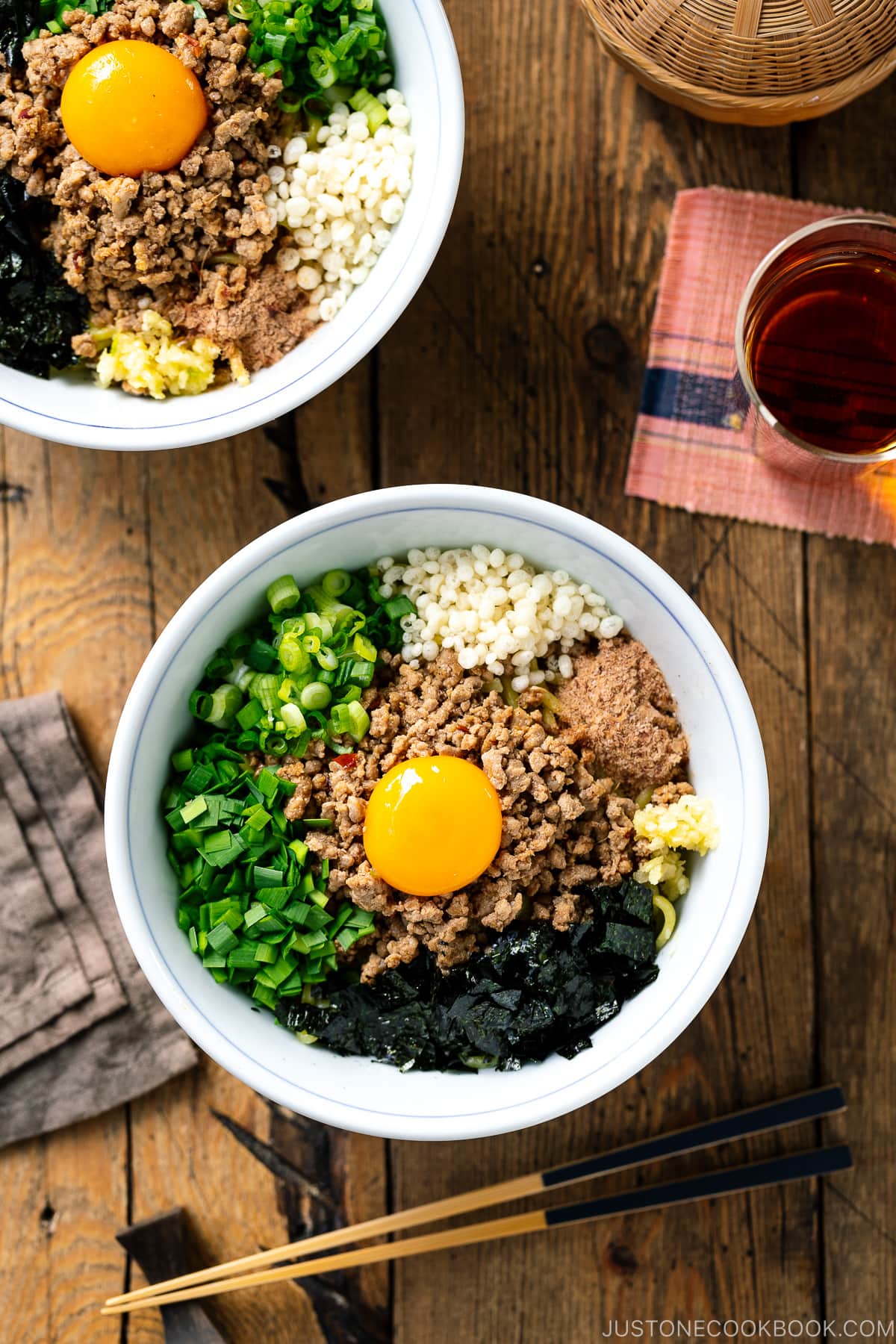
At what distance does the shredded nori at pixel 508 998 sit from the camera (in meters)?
1.63

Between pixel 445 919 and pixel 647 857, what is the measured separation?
342 millimetres

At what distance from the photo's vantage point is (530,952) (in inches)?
64.8

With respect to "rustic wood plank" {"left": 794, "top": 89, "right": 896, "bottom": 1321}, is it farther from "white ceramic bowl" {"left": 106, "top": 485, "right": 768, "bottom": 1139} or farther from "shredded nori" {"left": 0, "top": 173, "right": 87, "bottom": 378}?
"shredded nori" {"left": 0, "top": 173, "right": 87, "bottom": 378}

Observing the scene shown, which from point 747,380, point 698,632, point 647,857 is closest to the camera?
point 698,632

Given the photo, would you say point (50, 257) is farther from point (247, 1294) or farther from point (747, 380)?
point (247, 1294)

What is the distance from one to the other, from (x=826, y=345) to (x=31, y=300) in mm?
1391

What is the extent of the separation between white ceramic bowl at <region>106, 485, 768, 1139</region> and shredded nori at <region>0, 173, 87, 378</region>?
1.72 feet

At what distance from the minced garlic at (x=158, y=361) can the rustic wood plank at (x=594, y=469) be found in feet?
1.35

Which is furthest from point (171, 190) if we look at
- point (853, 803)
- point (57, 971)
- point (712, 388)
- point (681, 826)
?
point (853, 803)

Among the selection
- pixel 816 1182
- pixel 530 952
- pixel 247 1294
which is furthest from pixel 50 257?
pixel 816 1182

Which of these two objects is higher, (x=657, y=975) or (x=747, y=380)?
(x=747, y=380)

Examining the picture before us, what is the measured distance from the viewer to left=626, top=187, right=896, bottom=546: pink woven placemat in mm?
2016

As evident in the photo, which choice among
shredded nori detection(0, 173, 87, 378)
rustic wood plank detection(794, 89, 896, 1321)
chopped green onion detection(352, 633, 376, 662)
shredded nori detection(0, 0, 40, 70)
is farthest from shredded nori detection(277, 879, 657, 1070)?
shredded nori detection(0, 0, 40, 70)

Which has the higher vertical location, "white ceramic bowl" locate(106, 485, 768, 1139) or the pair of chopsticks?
"white ceramic bowl" locate(106, 485, 768, 1139)
